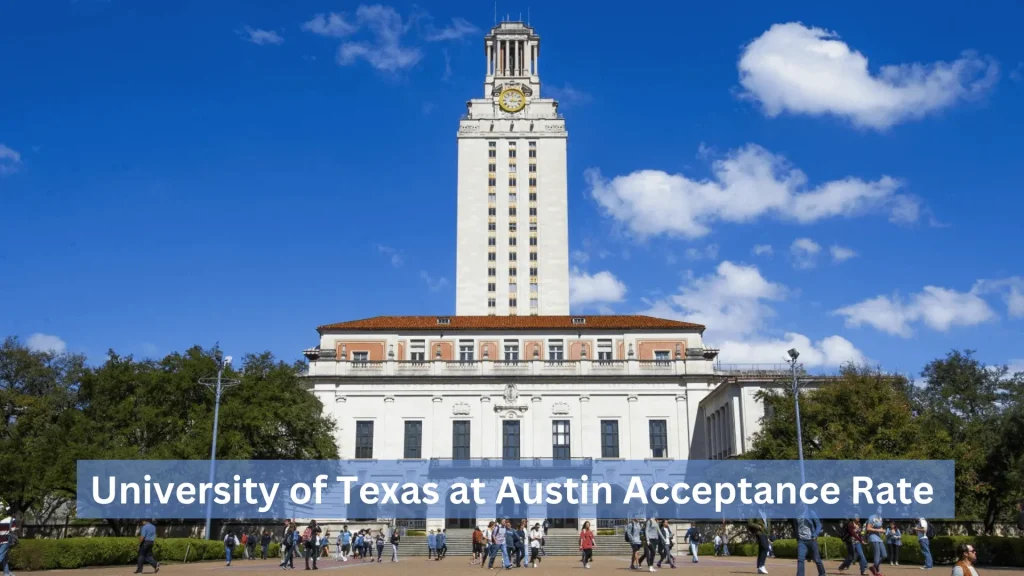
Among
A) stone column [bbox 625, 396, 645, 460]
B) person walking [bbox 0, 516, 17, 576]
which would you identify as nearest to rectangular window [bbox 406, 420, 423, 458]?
stone column [bbox 625, 396, 645, 460]

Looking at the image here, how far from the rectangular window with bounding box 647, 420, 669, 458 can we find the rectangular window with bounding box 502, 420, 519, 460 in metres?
9.98

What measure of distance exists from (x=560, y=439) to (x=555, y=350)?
7.24 meters

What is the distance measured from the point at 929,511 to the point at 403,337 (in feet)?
128

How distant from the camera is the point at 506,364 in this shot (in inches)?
2635

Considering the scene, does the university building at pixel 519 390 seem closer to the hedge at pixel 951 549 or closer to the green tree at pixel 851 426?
the green tree at pixel 851 426

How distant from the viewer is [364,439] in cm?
6562

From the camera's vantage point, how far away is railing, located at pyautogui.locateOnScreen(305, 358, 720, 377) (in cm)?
6644

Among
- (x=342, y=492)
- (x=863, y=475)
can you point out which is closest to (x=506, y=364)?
(x=342, y=492)

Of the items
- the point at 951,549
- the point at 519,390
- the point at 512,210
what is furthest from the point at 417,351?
the point at 951,549

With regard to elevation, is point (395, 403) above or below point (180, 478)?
above

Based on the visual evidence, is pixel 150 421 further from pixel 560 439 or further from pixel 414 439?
pixel 560 439

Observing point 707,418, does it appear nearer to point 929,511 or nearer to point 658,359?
point 658,359

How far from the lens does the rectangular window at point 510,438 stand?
2576 inches

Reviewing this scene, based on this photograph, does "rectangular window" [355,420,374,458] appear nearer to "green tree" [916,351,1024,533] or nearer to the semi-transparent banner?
the semi-transparent banner
